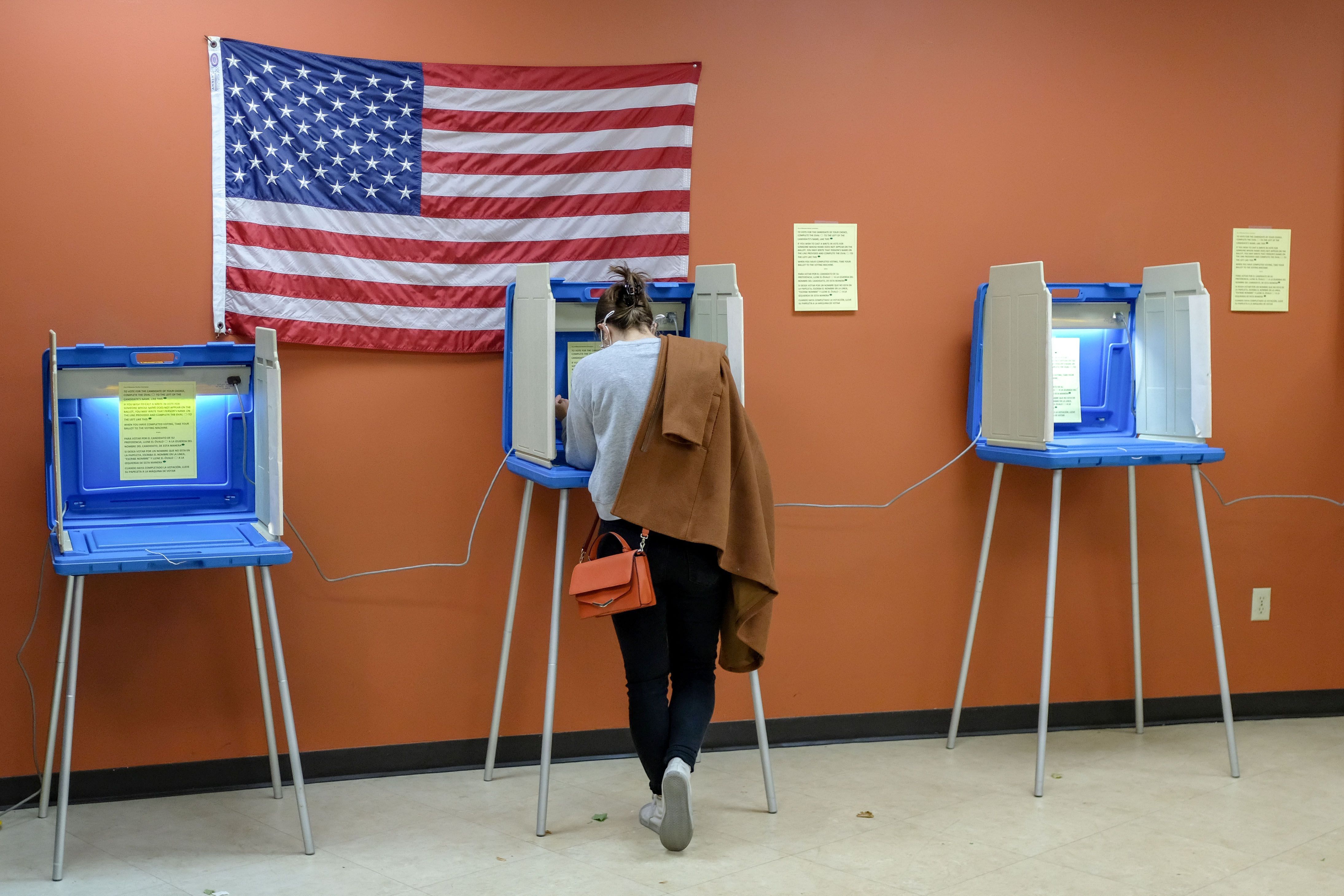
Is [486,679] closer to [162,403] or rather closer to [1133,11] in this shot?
[162,403]

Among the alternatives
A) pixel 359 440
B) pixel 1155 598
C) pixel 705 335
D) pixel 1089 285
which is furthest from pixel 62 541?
pixel 1155 598

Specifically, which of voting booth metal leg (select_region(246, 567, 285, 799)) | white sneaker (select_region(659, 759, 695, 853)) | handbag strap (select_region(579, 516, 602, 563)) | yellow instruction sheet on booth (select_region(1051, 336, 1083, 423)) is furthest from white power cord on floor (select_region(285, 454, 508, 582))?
yellow instruction sheet on booth (select_region(1051, 336, 1083, 423))

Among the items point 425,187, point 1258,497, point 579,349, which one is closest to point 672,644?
point 579,349

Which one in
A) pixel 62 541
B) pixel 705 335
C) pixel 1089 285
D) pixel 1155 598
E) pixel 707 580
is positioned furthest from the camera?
pixel 1155 598

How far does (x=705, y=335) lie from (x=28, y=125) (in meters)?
1.88

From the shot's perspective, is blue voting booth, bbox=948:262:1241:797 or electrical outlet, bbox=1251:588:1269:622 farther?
electrical outlet, bbox=1251:588:1269:622

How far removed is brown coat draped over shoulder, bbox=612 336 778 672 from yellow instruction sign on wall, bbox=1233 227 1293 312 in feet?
7.08

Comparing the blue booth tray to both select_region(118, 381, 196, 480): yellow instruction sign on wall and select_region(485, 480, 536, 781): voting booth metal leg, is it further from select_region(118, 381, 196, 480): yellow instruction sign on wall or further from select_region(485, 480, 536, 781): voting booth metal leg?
select_region(118, 381, 196, 480): yellow instruction sign on wall

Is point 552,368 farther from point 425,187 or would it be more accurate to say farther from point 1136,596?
point 1136,596

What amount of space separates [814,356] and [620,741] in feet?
4.46

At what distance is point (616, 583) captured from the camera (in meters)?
2.76

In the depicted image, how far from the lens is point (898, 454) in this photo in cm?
386

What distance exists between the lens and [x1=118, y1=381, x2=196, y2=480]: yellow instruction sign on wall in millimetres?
3047

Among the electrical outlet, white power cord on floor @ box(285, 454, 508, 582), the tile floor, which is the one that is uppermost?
→ white power cord on floor @ box(285, 454, 508, 582)
